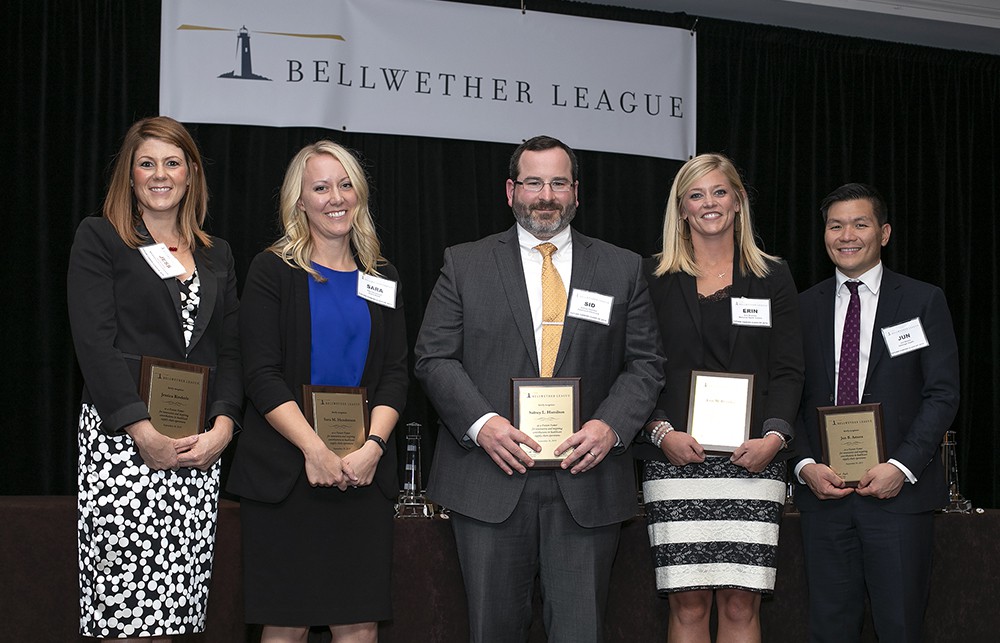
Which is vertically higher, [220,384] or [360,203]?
[360,203]

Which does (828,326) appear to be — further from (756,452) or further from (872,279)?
(756,452)

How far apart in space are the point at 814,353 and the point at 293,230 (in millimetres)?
1788

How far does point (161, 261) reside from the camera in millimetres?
2779

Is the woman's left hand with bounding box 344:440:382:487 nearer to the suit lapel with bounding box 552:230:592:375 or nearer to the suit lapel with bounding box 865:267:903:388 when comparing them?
the suit lapel with bounding box 552:230:592:375

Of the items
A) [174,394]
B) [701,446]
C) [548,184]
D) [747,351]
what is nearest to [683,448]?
[701,446]

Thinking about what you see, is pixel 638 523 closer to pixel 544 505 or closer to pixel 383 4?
pixel 544 505

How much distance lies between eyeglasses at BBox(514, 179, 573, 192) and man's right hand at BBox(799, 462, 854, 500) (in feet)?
4.00

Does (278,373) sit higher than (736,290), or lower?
lower

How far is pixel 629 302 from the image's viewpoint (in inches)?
119

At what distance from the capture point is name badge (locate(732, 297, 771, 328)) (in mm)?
3145

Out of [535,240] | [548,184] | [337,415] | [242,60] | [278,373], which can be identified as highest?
[242,60]

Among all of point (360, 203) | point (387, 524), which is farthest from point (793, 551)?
point (360, 203)

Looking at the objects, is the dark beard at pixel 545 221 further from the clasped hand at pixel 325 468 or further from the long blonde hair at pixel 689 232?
the clasped hand at pixel 325 468

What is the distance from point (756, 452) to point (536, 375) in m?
Answer: 0.72
